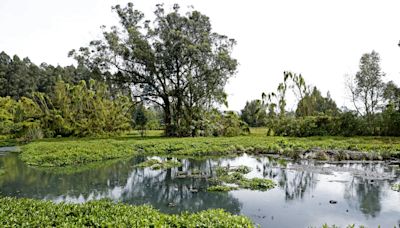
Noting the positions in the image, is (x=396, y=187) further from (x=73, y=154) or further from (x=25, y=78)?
(x=25, y=78)

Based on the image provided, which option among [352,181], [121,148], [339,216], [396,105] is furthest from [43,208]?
[396,105]

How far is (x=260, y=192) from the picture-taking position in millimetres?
11688

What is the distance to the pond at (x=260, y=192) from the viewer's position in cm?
927

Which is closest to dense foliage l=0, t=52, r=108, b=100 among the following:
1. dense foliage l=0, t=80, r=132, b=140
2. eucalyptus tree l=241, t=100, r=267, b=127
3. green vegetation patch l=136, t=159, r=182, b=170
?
dense foliage l=0, t=80, r=132, b=140

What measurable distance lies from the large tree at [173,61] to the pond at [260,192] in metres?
15.1

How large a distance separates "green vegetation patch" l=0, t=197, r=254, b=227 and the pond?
7.68 feet

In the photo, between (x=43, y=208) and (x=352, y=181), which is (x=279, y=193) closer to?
(x=352, y=181)

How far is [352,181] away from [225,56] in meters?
20.0

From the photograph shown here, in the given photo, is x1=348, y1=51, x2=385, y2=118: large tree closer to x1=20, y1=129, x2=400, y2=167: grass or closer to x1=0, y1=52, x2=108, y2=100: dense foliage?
x1=20, y1=129, x2=400, y2=167: grass

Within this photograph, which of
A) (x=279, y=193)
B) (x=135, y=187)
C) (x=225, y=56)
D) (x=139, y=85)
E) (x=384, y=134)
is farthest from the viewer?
(x=139, y=85)

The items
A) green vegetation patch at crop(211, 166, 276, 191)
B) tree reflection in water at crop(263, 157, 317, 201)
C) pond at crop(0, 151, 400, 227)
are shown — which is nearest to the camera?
pond at crop(0, 151, 400, 227)

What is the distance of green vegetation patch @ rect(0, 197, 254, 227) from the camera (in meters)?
6.31

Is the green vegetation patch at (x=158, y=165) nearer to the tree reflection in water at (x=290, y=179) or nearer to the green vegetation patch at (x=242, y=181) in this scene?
the green vegetation patch at (x=242, y=181)

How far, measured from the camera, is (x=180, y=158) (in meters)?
20.4
